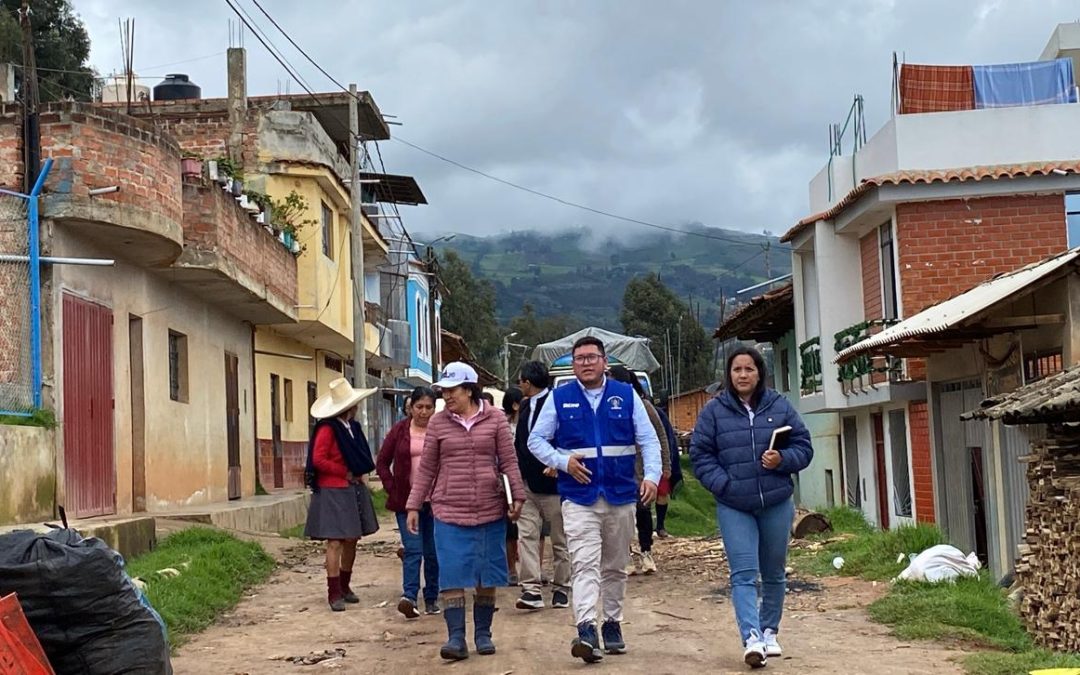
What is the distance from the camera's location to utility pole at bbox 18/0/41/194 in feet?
42.7

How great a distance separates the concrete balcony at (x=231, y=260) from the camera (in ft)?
56.4

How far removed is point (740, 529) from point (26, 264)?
862 cm

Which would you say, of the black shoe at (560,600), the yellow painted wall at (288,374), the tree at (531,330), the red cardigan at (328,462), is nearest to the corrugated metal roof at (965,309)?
the black shoe at (560,600)

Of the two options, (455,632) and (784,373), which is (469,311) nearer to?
(784,373)

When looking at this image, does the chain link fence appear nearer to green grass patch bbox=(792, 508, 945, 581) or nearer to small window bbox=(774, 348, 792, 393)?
green grass patch bbox=(792, 508, 945, 581)

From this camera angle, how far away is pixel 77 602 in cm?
606

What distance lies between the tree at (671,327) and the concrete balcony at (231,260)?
5326 cm

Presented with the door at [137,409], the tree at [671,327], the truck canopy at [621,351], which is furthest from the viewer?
the tree at [671,327]

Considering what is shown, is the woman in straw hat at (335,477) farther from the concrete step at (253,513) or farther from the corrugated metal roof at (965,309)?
the concrete step at (253,513)

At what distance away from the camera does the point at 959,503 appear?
13992 millimetres

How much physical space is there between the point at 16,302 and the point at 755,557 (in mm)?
8618

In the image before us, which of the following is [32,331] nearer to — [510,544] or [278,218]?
[510,544]

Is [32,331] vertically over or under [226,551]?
over

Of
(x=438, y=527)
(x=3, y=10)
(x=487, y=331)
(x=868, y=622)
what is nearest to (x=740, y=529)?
(x=438, y=527)
